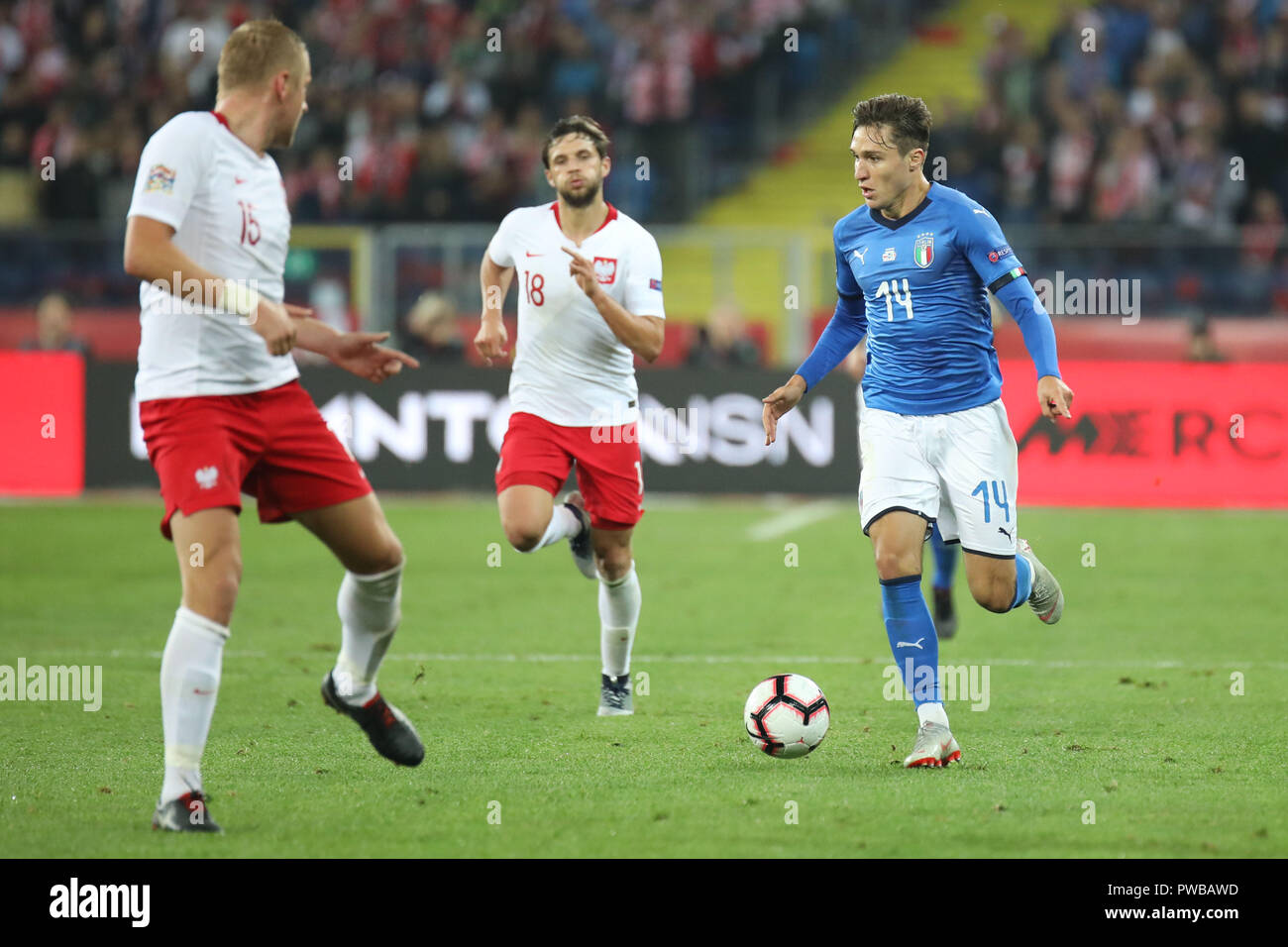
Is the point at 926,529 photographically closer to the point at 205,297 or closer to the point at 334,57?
the point at 205,297

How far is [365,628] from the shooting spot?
5828 millimetres

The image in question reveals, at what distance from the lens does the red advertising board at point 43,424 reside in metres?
15.9

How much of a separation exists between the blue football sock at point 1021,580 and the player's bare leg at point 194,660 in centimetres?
302

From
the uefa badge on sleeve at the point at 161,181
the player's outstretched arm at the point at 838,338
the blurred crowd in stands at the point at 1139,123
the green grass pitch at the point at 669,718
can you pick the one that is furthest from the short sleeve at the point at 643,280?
the blurred crowd in stands at the point at 1139,123

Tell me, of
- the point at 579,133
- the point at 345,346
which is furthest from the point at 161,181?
the point at 579,133

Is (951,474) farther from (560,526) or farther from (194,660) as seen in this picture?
(194,660)

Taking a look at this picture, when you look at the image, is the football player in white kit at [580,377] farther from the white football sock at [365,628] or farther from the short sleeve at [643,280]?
the white football sock at [365,628]

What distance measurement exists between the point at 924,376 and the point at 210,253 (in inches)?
105

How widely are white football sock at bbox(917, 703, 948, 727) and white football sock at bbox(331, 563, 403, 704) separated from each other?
1860 mm

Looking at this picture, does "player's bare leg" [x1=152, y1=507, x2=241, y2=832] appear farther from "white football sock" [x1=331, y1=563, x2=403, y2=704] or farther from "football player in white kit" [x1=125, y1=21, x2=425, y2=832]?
"white football sock" [x1=331, y1=563, x2=403, y2=704]

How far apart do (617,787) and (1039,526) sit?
9.29 meters

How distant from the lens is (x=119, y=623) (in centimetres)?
1001

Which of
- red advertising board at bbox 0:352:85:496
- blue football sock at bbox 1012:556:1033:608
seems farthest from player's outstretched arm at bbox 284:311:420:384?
red advertising board at bbox 0:352:85:496
